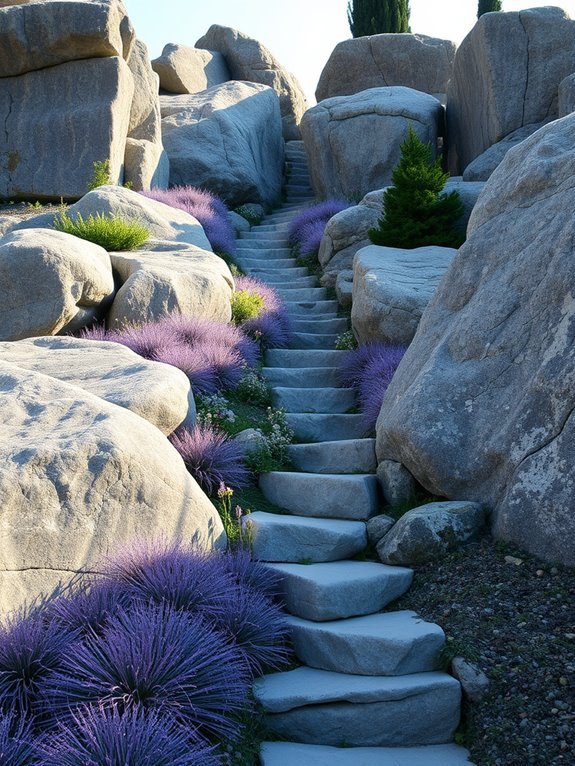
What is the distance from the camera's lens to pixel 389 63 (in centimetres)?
2266

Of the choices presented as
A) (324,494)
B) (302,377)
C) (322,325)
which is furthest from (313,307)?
(324,494)

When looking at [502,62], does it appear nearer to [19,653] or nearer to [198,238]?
[198,238]

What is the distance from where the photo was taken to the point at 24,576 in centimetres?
453

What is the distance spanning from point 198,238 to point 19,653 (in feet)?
29.1

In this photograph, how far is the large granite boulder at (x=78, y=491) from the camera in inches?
179

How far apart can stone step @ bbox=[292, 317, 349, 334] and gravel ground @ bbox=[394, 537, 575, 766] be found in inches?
232

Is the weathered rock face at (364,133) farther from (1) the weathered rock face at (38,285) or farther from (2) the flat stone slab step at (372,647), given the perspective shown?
(2) the flat stone slab step at (372,647)

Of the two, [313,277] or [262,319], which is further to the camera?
[313,277]

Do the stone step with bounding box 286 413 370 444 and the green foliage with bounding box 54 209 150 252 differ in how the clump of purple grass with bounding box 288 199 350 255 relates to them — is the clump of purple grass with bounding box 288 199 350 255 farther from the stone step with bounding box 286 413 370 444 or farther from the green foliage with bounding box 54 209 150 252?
the stone step with bounding box 286 413 370 444

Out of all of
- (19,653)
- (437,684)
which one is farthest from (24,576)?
(437,684)

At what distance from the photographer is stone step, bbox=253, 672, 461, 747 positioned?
458cm

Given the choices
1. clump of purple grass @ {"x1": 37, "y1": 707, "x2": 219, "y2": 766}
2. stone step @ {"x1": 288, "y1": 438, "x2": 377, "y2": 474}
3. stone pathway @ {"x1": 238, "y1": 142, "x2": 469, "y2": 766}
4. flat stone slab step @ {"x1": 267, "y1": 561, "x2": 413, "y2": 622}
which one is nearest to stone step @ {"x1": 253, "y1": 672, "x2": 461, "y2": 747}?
stone pathway @ {"x1": 238, "y1": 142, "x2": 469, "y2": 766}

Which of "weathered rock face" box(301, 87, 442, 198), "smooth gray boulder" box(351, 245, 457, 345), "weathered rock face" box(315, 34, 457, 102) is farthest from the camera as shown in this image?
"weathered rock face" box(315, 34, 457, 102)

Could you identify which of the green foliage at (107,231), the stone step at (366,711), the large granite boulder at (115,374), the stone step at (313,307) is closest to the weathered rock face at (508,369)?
the stone step at (366,711)
